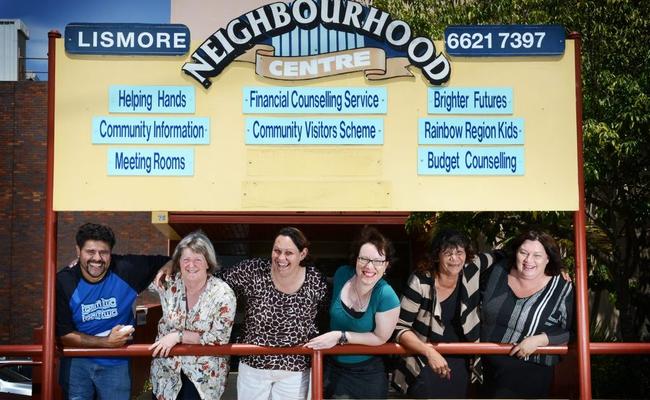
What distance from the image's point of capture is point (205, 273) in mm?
5125

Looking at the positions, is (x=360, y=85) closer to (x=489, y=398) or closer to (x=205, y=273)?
(x=205, y=273)

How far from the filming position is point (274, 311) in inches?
202

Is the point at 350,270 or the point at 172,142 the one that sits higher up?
the point at 172,142

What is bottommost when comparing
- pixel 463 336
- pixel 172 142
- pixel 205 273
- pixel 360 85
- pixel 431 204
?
pixel 463 336

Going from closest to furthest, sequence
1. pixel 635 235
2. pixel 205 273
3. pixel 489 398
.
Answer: pixel 205 273 → pixel 489 398 → pixel 635 235

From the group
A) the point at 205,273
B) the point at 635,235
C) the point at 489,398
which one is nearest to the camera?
the point at 205,273

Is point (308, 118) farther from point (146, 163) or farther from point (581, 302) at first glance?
point (581, 302)

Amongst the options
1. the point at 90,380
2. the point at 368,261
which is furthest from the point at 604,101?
the point at 90,380

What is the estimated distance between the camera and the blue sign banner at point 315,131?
5.38m

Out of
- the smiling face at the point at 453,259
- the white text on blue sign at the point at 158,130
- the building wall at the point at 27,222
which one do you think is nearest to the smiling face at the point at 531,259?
the smiling face at the point at 453,259

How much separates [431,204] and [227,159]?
1.34 m

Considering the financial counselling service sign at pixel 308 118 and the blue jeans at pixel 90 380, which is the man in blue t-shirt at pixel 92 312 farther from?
the financial counselling service sign at pixel 308 118

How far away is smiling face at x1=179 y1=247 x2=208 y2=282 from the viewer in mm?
5070

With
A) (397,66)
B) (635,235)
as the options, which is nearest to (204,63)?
(397,66)
